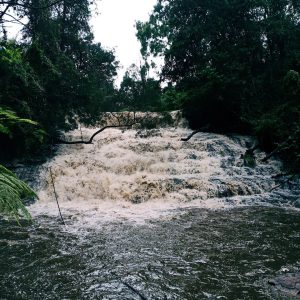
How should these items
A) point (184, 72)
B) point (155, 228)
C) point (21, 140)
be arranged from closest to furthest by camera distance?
point (155, 228) → point (21, 140) → point (184, 72)

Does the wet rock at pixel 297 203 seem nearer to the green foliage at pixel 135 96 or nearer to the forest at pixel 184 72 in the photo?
the forest at pixel 184 72

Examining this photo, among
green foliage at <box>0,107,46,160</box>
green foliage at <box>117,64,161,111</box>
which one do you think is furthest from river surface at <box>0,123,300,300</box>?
green foliage at <box>117,64,161,111</box>

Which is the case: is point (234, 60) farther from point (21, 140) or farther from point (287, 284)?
point (287, 284)

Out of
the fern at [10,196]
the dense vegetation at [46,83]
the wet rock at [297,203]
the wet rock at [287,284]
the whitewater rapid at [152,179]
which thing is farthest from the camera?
the dense vegetation at [46,83]

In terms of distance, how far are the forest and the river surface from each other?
1.62 m

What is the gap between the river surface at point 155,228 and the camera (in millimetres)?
4598

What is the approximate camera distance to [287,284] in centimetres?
422

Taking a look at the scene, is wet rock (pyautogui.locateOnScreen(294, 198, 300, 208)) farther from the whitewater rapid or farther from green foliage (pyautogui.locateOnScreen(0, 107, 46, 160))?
green foliage (pyautogui.locateOnScreen(0, 107, 46, 160))

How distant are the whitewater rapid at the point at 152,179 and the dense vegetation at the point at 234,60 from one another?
6.70 feet

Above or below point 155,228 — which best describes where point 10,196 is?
above

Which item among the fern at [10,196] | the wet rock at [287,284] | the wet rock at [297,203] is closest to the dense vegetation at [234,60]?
the wet rock at [297,203]

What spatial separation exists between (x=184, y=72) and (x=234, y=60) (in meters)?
3.84

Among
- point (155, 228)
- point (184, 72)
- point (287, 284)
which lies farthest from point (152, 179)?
point (184, 72)

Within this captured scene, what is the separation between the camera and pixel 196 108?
17.8 meters
